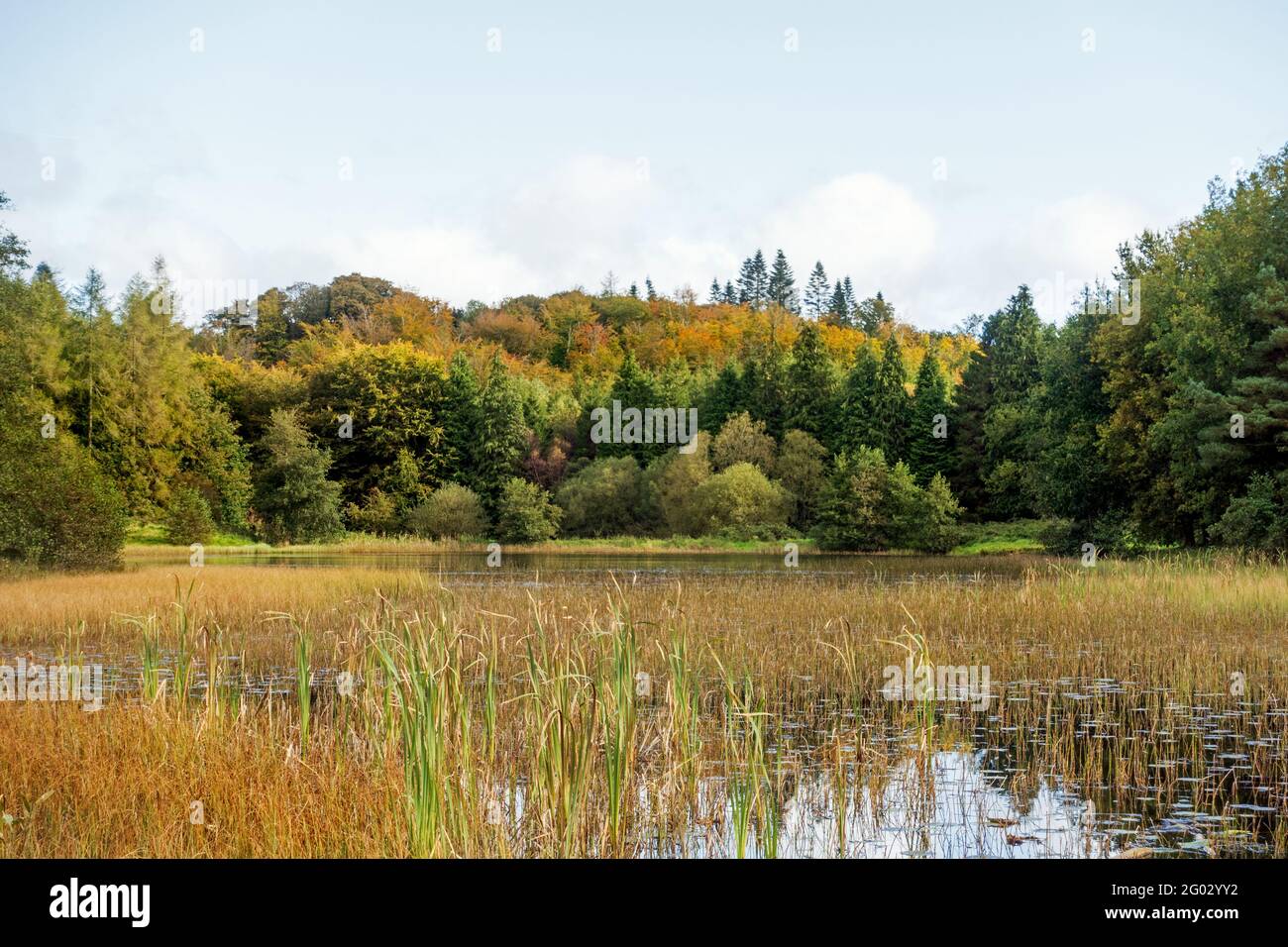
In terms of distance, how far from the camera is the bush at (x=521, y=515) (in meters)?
54.5

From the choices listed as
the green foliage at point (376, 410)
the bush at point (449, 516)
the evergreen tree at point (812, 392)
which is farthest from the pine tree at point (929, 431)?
the green foliage at point (376, 410)

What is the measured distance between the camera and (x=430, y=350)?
2645 inches

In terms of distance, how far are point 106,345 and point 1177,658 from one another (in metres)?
44.2

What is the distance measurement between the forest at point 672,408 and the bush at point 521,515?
0.60 ft

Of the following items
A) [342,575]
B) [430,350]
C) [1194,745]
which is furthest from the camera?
[430,350]

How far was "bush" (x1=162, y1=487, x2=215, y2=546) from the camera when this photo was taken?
46.8 meters

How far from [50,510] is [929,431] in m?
39.9

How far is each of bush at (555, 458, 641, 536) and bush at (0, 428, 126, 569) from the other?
102 feet

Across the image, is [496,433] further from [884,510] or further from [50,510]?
[50,510]

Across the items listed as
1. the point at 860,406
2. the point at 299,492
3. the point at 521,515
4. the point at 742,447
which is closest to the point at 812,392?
the point at 860,406

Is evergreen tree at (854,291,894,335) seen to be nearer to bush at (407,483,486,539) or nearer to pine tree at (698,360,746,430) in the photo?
pine tree at (698,360,746,430)

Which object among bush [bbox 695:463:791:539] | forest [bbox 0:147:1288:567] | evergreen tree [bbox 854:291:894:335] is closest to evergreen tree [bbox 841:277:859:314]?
evergreen tree [bbox 854:291:894:335]
